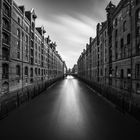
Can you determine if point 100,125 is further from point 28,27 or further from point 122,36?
point 28,27

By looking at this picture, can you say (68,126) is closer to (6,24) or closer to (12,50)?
(12,50)

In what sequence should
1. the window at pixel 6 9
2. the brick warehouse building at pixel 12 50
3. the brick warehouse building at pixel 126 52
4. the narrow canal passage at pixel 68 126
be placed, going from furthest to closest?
the window at pixel 6 9 < the brick warehouse building at pixel 12 50 < the brick warehouse building at pixel 126 52 < the narrow canal passage at pixel 68 126

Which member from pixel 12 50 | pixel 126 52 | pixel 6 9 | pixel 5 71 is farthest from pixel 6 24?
pixel 126 52

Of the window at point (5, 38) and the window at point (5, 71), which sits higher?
the window at point (5, 38)

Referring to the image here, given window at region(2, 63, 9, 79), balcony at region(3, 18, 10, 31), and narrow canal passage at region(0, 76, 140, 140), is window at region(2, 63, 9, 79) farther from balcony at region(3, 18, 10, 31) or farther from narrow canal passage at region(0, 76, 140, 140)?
narrow canal passage at region(0, 76, 140, 140)

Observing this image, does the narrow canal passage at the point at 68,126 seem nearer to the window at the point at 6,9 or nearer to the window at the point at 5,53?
the window at the point at 5,53

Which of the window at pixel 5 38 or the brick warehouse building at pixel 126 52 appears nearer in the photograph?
the brick warehouse building at pixel 126 52

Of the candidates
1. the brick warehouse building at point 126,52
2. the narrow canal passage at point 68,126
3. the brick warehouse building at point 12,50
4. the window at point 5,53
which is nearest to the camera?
the narrow canal passage at point 68,126

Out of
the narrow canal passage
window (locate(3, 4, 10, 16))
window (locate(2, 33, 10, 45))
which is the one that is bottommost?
the narrow canal passage

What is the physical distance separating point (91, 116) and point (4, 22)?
66.2 feet

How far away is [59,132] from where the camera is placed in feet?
24.7

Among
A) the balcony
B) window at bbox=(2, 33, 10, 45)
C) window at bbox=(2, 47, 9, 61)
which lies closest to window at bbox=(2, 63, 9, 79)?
window at bbox=(2, 47, 9, 61)

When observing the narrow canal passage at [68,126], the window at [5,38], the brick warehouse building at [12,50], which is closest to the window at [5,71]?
the brick warehouse building at [12,50]

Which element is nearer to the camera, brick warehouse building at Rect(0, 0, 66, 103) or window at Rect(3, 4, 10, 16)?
brick warehouse building at Rect(0, 0, 66, 103)
